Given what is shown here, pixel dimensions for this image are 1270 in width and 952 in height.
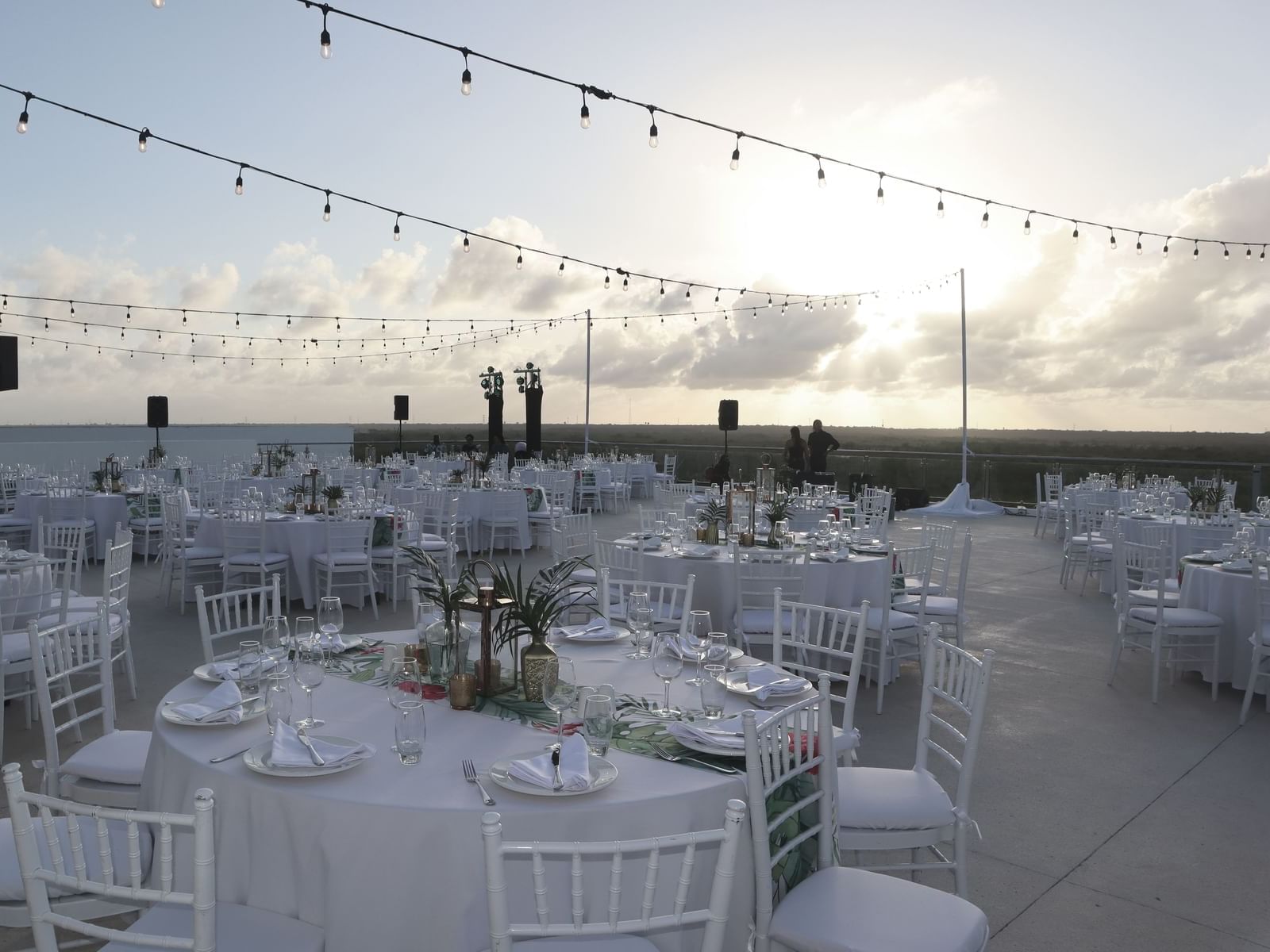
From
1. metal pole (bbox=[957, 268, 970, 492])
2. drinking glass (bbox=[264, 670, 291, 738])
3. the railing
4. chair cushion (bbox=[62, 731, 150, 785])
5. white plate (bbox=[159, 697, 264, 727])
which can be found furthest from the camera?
metal pole (bbox=[957, 268, 970, 492])

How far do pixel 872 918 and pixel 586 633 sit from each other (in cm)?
163

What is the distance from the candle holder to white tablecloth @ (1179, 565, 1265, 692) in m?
4.78

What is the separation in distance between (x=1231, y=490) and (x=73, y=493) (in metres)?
13.9

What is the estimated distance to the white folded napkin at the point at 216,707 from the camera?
2369 millimetres

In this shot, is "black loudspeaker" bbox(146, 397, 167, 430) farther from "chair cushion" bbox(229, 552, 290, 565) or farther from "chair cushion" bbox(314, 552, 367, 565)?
"chair cushion" bbox(314, 552, 367, 565)

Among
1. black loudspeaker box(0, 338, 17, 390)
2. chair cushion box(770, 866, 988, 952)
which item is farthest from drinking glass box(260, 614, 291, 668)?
black loudspeaker box(0, 338, 17, 390)

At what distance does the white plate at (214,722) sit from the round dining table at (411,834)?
92 millimetres

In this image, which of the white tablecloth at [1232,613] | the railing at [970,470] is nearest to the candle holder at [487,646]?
the white tablecloth at [1232,613]

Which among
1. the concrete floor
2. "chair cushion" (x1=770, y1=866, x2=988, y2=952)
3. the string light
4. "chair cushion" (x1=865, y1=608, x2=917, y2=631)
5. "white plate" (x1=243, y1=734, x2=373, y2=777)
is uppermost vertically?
the string light

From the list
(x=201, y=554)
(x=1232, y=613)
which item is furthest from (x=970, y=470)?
(x=201, y=554)

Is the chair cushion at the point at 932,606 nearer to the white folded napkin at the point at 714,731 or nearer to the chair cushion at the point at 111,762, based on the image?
the white folded napkin at the point at 714,731

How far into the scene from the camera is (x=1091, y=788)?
393 cm

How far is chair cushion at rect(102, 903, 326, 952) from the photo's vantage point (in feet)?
6.08

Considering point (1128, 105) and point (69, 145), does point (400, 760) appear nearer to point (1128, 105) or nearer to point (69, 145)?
point (1128, 105)
